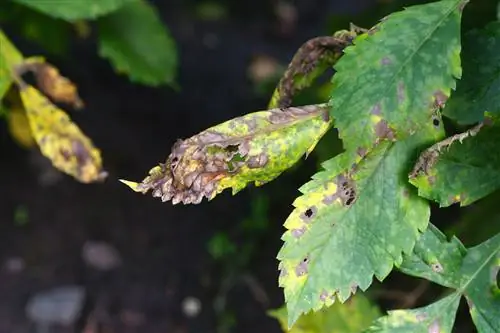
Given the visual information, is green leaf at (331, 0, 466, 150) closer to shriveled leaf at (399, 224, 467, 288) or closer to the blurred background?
shriveled leaf at (399, 224, 467, 288)

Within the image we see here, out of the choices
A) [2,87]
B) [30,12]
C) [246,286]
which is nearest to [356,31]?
[2,87]

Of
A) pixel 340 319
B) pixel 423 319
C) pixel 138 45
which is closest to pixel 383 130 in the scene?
pixel 423 319

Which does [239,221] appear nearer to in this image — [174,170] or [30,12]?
[30,12]

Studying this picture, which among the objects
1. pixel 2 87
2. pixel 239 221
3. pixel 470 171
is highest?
pixel 2 87

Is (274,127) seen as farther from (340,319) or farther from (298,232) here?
(340,319)

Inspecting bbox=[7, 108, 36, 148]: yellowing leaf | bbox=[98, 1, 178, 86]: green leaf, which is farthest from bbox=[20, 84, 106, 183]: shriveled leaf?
bbox=[98, 1, 178, 86]: green leaf
